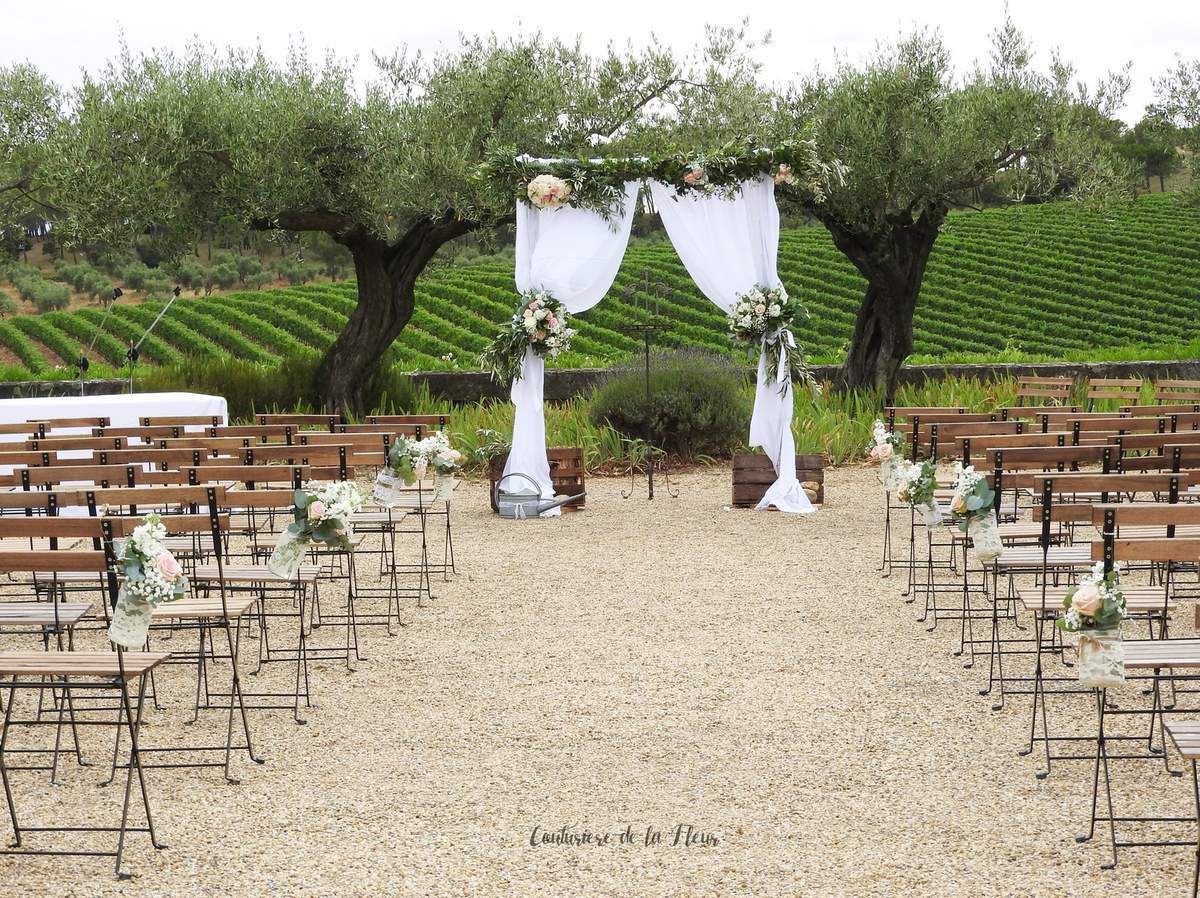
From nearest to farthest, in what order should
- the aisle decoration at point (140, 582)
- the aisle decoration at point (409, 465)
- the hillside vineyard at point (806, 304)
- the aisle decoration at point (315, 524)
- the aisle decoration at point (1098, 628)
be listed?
the aisle decoration at point (1098, 628), the aisle decoration at point (140, 582), the aisle decoration at point (315, 524), the aisle decoration at point (409, 465), the hillside vineyard at point (806, 304)

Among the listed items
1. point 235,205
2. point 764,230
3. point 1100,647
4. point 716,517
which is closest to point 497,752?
point 1100,647

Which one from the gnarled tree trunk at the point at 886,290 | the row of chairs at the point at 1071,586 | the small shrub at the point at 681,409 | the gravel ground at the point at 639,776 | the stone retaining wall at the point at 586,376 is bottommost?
the gravel ground at the point at 639,776

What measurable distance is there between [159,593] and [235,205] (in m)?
11.0

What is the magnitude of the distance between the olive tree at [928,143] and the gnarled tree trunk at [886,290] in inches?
0.7

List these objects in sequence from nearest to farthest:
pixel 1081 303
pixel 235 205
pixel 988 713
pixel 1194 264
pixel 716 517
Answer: pixel 988 713 → pixel 716 517 → pixel 235 205 → pixel 1081 303 → pixel 1194 264

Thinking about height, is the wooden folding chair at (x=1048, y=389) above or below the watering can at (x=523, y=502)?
above

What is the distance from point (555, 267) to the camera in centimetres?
1065

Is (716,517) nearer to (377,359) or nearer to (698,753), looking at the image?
(698,753)

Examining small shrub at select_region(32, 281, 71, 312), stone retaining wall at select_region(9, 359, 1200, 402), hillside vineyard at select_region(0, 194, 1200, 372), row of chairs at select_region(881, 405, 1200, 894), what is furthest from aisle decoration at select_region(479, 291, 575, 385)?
small shrub at select_region(32, 281, 71, 312)

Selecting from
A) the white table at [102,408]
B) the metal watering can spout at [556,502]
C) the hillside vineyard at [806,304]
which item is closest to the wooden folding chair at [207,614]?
the metal watering can spout at [556,502]

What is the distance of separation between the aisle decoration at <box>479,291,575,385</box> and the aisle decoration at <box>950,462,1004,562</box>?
18.0ft

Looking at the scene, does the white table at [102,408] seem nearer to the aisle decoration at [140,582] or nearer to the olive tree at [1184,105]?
the aisle decoration at [140,582]

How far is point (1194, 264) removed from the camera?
39.9m

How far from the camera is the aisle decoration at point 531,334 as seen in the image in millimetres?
10406
